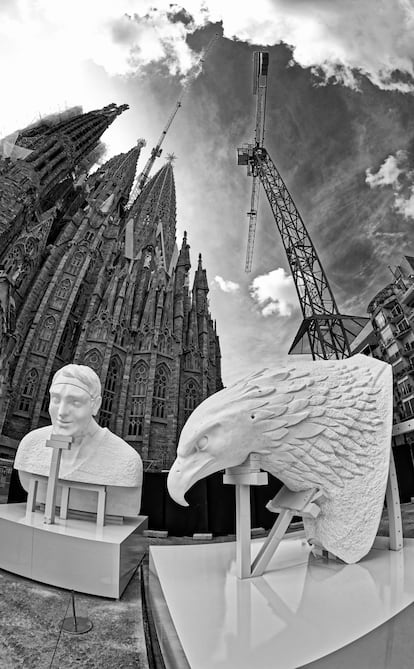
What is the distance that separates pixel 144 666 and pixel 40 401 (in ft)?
81.6

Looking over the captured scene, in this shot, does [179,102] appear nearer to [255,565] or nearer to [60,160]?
[60,160]

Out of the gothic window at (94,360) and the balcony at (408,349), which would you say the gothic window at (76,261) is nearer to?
the gothic window at (94,360)

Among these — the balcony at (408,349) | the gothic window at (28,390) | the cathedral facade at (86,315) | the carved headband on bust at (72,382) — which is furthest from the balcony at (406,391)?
the gothic window at (28,390)

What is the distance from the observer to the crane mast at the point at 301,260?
25406mm

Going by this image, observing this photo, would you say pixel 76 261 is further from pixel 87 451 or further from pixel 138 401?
pixel 87 451

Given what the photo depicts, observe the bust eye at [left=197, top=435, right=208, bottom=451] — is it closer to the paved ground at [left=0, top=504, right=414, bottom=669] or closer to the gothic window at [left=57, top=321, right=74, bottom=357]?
the paved ground at [left=0, top=504, right=414, bottom=669]

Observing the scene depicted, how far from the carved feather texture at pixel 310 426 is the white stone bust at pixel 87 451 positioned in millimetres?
3149

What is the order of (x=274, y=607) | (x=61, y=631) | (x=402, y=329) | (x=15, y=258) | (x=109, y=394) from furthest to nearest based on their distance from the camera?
1. (x=402, y=329)
2. (x=109, y=394)
3. (x=15, y=258)
4. (x=61, y=631)
5. (x=274, y=607)

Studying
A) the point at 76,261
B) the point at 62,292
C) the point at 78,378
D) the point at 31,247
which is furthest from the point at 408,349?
the point at 31,247

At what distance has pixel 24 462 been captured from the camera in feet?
20.8

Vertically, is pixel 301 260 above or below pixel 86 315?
above

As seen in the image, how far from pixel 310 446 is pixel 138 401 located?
26.3 m

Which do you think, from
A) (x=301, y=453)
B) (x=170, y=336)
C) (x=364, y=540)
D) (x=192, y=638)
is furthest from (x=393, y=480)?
(x=170, y=336)

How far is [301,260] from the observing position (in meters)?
28.5
